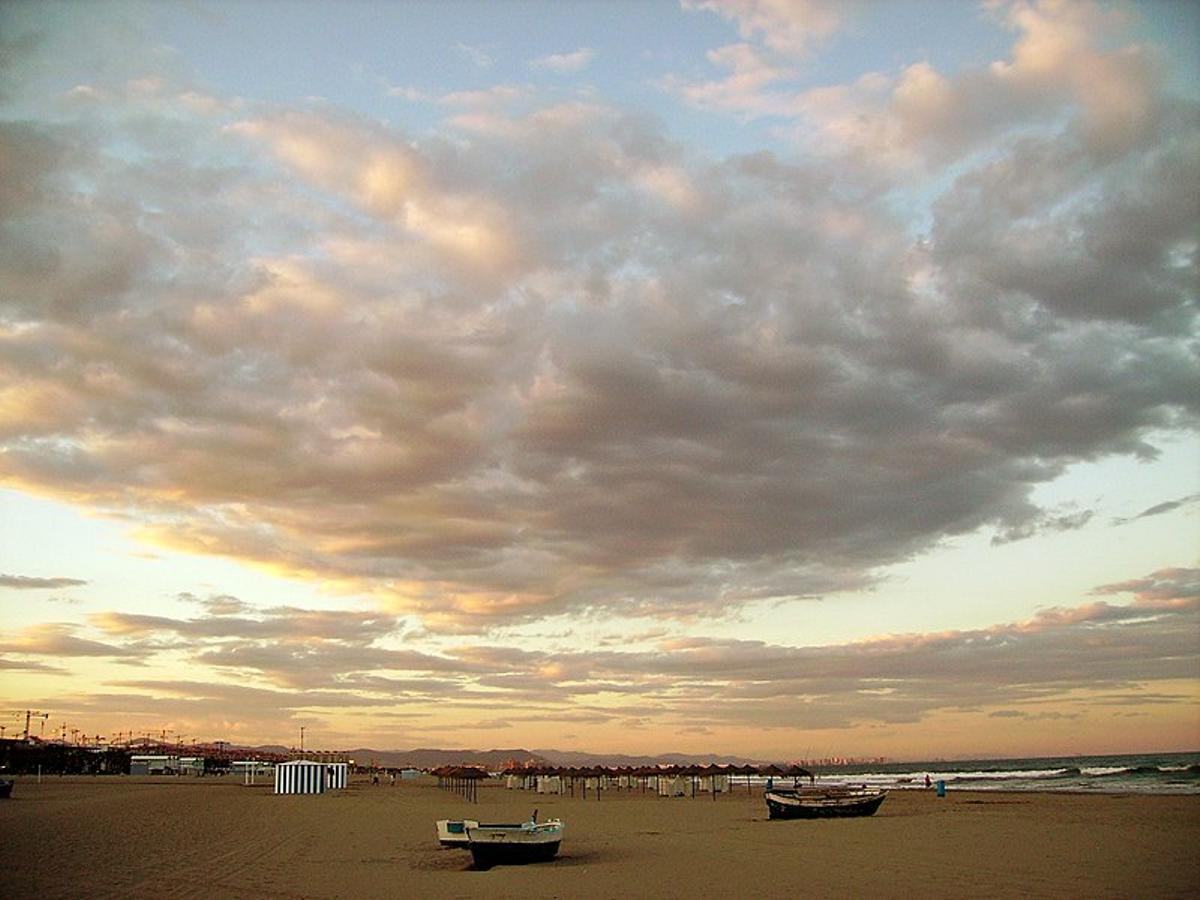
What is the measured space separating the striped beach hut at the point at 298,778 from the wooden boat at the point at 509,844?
1622 inches

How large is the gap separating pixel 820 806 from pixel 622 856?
16.1 meters

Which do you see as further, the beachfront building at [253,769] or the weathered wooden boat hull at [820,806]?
the beachfront building at [253,769]

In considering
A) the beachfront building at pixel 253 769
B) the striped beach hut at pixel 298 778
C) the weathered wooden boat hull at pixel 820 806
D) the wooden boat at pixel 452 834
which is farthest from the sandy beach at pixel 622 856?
the beachfront building at pixel 253 769

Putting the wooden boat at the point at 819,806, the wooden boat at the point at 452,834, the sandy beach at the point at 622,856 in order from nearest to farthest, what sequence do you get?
the sandy beach at the point at 622,856, the wooden boat at the point at 452,834, the wooden boat at the point at 819,806

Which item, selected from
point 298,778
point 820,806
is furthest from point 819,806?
point 298,778

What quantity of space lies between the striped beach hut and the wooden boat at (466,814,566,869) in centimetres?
4119

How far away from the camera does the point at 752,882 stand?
17.7m

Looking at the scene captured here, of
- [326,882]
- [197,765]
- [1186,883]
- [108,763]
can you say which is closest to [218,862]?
[326,882]

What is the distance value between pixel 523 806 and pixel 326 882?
3737cm

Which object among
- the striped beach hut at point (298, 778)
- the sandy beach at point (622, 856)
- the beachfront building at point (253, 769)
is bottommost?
the beachfront building at point (253, 769)

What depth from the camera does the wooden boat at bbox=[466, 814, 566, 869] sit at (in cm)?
2131

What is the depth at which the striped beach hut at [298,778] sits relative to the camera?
58422 mm

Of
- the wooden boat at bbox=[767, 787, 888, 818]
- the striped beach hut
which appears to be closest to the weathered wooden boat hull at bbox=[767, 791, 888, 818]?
the wooden boat at bbox=[767, 787, 888, 818]

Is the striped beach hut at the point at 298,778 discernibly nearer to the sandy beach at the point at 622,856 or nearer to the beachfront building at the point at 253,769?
the beachfront building at the point at 253,769
